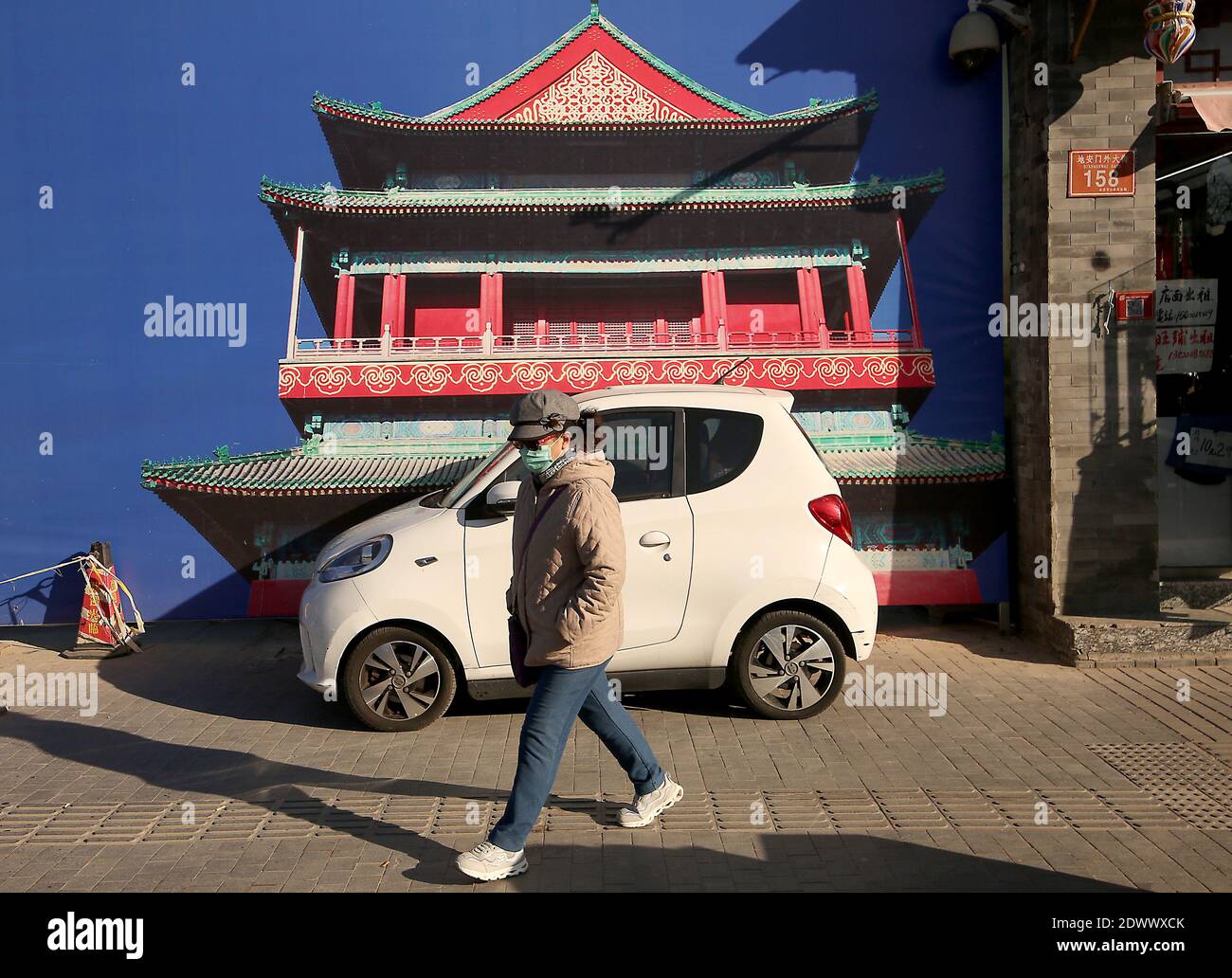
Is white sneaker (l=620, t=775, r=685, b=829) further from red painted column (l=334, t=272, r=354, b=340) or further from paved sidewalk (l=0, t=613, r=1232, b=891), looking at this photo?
red painted column (l=334, t=272, r=354, b=340)

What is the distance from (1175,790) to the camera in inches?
205

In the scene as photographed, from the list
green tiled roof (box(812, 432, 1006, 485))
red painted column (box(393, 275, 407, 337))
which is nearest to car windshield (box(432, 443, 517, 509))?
red painted column (box(393, 275, 407, 337))

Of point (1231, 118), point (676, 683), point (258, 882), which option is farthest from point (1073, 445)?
point (258, 882)

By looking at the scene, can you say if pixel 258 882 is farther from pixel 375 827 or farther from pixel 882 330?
pixel 882 330

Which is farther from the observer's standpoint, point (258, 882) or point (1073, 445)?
point (1073, 445)

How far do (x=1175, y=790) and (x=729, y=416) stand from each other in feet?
10.1

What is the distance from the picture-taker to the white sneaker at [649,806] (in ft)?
15.8

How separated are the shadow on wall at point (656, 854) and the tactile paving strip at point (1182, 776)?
41.5 inches

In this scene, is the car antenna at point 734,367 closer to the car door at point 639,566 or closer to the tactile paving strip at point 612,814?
the car door at point 639,566

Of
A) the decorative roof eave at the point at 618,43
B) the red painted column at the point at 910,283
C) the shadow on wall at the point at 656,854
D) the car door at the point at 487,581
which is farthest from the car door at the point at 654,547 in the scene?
the decorative roof eave at the point at 618,43

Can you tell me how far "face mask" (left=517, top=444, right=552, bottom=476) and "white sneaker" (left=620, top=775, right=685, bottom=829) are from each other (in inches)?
64.1

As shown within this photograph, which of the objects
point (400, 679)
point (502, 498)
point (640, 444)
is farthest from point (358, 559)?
point (640, 444)

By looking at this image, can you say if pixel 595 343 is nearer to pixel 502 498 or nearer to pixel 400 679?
pixel 502 498

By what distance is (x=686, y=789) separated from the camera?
531 centimetres
